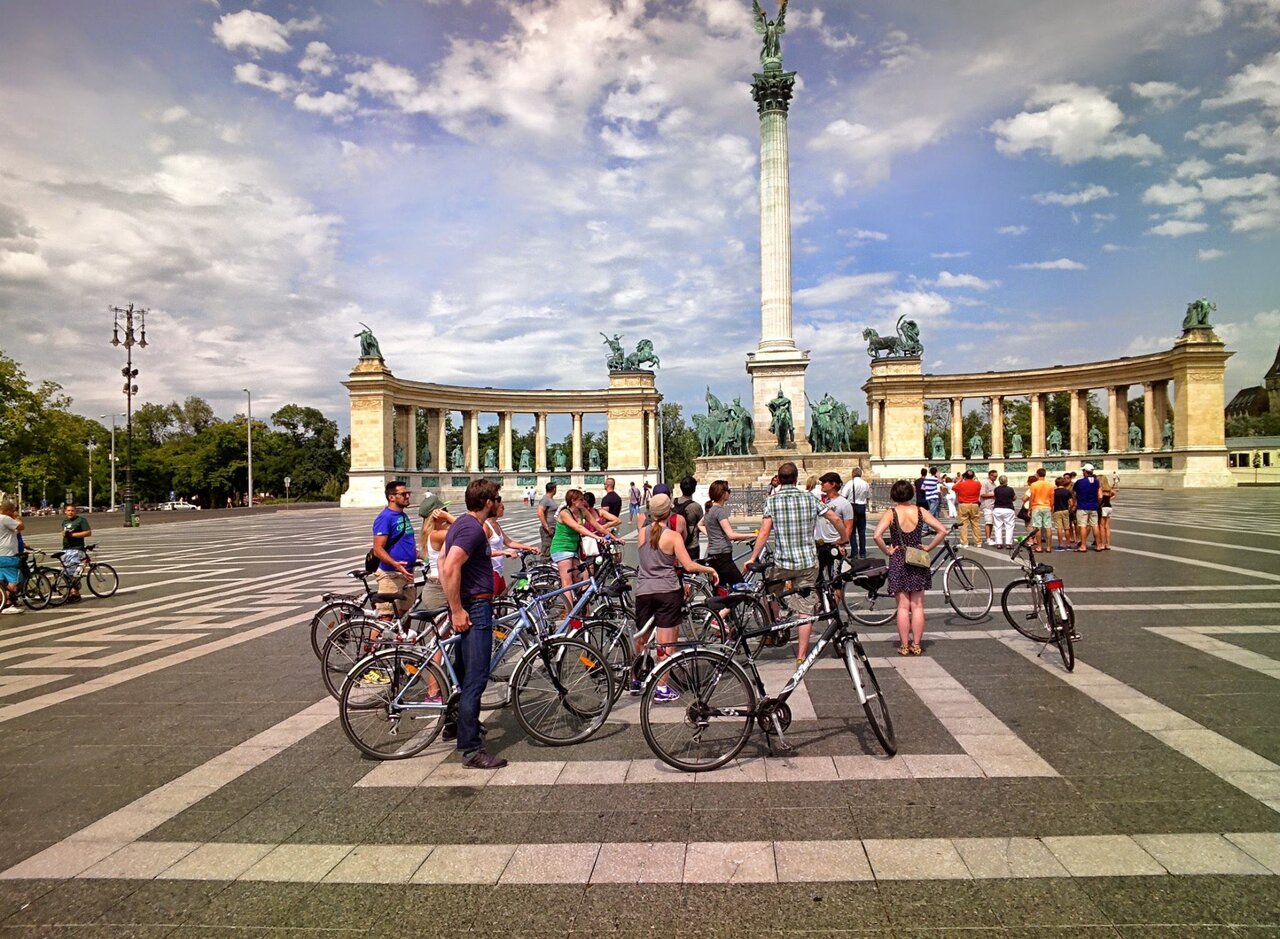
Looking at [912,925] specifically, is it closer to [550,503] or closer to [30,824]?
[30,824]

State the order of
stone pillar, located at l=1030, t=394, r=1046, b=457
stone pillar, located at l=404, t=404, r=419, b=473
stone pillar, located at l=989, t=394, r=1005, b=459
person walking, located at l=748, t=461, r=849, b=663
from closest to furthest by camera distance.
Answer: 1. person walking, located at l=748, t=461, r=849, b=663
2. stone pillar, located at l=404, t=404, r=419, b=473
3. stone pillar, located at l=1030, t=394, r=1046, b=457
4. stone pillar, located at l=989, t=394, r=1005, b=459

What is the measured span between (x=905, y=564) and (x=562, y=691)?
13.7ft

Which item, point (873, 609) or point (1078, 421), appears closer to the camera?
point (873, 609)

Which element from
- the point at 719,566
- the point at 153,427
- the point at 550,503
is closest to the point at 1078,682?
the point at 719,566

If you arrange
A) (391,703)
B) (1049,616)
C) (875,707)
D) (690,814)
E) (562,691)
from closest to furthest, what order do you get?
1. (690,814)
2. (875,707)
3. (391,703)
4. (562,691)
5. (1049,616)

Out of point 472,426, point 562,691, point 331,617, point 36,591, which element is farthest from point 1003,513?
point 472,426

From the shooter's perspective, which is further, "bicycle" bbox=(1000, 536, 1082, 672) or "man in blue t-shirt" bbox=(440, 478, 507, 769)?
"bicycle" bbox=(1000, 536, 1082, 672)

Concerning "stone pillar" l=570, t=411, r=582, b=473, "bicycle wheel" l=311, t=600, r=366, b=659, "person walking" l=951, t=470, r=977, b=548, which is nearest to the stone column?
"stone pillar" l=570, t=411, r=582, b=473

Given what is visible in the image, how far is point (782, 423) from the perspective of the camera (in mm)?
38750

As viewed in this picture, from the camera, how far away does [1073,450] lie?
2547 inches

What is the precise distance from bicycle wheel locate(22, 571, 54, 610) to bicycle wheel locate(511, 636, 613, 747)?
13.2 m

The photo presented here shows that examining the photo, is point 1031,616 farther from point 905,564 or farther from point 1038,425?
point 1038,425

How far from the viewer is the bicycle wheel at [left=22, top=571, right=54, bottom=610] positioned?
46.0 ft

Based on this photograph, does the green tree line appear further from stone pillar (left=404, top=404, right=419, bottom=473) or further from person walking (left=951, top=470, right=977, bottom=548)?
person walking (left=951, top=470, right=977, bottom=548)
